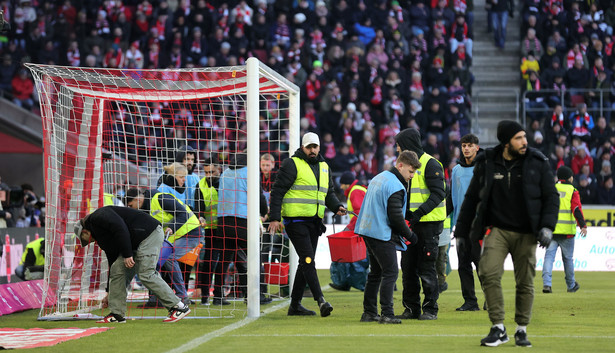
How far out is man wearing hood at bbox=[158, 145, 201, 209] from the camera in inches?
526

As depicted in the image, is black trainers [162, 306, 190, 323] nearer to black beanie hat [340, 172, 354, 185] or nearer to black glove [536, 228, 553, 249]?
black glove [536, 228, 553, 249]

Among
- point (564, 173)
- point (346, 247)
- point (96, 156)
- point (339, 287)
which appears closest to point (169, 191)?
point (96, 156)

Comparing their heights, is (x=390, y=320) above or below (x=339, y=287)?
below

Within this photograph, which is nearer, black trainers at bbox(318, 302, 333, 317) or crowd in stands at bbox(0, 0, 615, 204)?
black trainers at bbox(318, 302, 333, 317)

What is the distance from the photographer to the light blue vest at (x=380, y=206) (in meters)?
10.5

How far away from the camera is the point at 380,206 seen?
34.7 feet

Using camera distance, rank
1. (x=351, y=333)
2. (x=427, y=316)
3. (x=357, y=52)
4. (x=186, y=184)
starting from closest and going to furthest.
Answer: (x=351, y=333) < (x=427, y=316) < (x=186, y=184) < (x=357, y=52)

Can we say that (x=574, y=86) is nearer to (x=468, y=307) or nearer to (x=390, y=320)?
(x=468, y=307)

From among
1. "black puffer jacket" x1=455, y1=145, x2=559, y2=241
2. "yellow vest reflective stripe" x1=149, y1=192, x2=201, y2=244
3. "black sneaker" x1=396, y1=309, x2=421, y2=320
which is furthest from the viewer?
"yellow vest reflective stripe" x1=149, y1=192, x2=201, y2=244

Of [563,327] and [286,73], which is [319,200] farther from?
[286,73]

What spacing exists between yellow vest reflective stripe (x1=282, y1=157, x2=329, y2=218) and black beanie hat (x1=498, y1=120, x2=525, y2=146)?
10.9 feet

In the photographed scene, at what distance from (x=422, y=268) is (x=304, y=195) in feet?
5.30

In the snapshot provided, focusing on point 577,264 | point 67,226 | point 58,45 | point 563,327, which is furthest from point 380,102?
point 563,327

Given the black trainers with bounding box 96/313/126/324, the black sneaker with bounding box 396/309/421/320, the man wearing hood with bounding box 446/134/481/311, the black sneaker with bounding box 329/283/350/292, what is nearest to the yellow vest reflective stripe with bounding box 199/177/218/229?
the black trainers with bounding box 96/313/126/324
